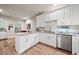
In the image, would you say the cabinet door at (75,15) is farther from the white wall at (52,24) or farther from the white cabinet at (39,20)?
the white cabinet at (39,20)

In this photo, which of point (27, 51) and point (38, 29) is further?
point (38, 29)

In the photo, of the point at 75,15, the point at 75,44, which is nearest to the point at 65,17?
the point at 75,15

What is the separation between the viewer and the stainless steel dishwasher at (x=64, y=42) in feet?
8.20

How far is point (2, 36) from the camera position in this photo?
2.03 meters

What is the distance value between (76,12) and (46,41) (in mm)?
1685

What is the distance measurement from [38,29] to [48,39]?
2.82ft

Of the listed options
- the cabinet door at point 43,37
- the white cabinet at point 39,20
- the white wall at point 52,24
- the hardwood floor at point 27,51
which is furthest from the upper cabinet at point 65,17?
the hardwood floor at point 27,51

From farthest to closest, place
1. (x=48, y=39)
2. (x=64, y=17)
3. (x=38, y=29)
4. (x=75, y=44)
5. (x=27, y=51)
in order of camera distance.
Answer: (x=48, y=39) → (x=64, y=17) → (x=38, y=29) → (x=27, y=51) → (x=75, y=44)

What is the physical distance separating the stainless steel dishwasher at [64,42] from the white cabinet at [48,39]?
224mm

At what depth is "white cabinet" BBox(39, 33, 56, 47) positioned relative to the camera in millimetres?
2998

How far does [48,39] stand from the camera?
320 centimetres

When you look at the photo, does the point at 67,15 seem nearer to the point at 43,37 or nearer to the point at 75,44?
the point at 75,44
